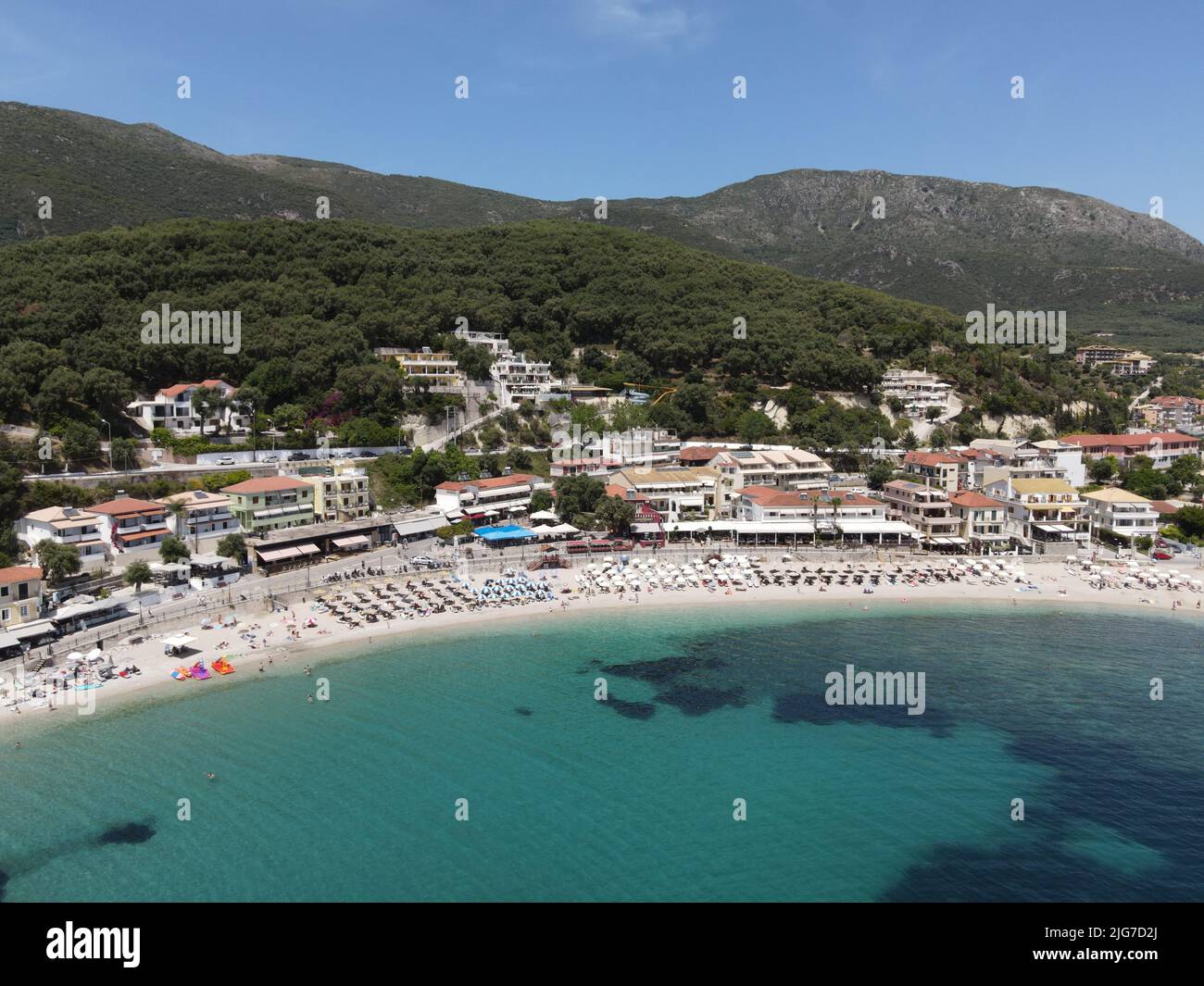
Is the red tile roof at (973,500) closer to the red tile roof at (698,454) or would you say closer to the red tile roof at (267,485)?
the red tile roof at (698,454)

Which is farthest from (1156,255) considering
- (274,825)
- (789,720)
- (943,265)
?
(274,825)

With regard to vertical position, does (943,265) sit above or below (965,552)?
above

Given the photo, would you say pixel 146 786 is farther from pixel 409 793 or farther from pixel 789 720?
pixel 789 720

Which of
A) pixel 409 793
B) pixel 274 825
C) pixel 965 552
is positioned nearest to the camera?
pixel 274 825

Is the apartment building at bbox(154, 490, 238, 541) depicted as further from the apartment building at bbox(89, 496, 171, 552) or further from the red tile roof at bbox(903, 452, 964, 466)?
the red tile roof at bbox(903, 452, 964, 466)

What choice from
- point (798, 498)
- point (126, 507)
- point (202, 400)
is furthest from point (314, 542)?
point (798, 498)
